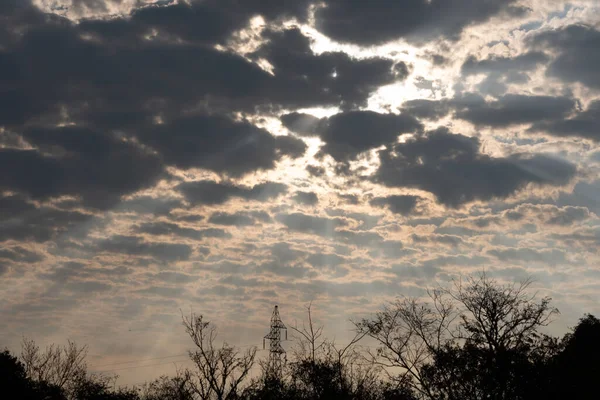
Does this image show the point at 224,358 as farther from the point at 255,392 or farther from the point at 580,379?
the point at 580,379

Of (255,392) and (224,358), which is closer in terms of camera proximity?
(224,358)

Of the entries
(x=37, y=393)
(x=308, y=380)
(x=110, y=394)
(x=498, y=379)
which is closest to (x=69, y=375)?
(x=110, y=394)

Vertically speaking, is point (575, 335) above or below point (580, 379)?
above

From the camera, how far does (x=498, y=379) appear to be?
45.3m

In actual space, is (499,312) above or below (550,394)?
above

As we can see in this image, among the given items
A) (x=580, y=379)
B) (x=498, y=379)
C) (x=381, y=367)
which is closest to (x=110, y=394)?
(x=381, y=367)

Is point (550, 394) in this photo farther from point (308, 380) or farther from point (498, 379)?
point (308, 380)

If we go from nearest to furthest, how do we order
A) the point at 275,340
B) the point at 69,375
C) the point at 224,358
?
the point at 224,358, the point at 69,375, the point at 275,340

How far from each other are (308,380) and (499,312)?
27568 millimetres

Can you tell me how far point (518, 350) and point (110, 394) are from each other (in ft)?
164

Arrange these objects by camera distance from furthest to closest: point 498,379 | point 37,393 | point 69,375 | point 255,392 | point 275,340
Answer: point 275,340
point 69,375
point 255,392
point 37,393
point 498,379

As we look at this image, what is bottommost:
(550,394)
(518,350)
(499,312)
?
(550,394)

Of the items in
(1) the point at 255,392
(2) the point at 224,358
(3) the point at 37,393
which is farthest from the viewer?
(1) the point at 255,392

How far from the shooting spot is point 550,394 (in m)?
45.8
